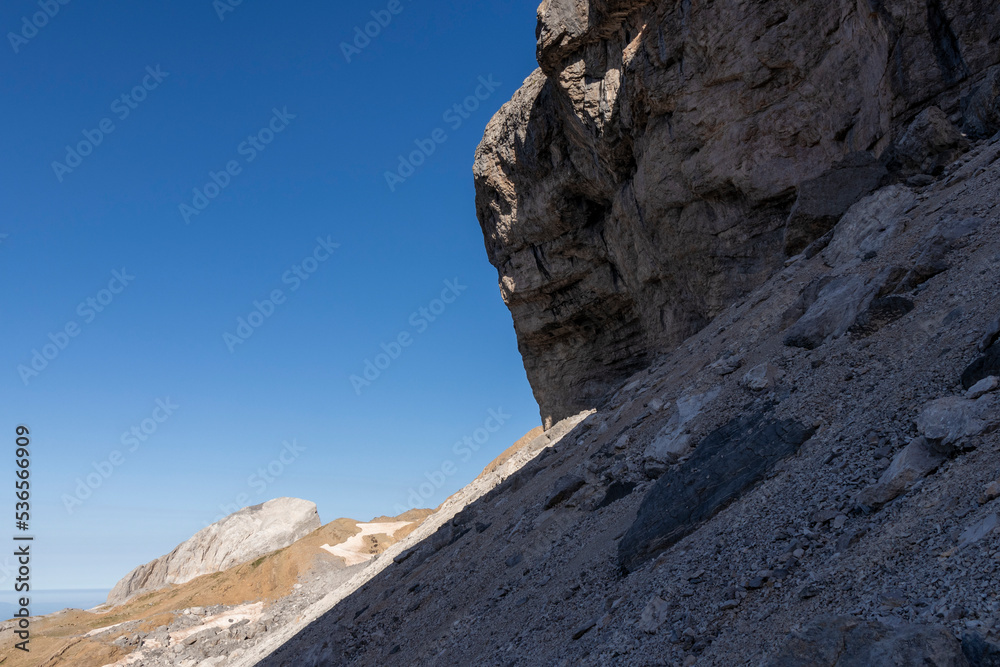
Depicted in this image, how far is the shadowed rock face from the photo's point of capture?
6953mm

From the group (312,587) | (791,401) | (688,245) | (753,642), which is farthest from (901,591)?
(312,587)

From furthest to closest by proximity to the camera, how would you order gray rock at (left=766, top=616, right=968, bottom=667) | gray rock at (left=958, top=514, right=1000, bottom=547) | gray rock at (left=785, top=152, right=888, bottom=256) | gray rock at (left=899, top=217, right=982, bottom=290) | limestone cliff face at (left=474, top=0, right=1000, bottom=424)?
gray rock at (left=785, top=152, right=888, bottom=256) → limestone cliff face at (left=474, top=0, right=1000, bottom=424) → gray rock at (left=899, top=217, right=982, bottom=290) → gray rock at (left=958, top=514, right=1000, bottom=547) → gray rock at (left=766, top=616, right=968, bottom=667)

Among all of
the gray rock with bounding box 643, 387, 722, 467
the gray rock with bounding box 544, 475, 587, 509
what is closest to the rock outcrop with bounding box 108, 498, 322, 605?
the gray rock with bounding box 544, 475, 587, 509

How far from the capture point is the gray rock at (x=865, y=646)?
11.1 feet

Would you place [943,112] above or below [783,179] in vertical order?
below

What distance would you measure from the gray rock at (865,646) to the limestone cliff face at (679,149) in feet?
41.3

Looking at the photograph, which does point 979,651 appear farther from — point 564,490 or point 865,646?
point 564,490

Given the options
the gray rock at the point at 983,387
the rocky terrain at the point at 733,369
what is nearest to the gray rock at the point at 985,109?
the rocky terrain at the point at 733,369

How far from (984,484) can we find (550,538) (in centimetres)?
610

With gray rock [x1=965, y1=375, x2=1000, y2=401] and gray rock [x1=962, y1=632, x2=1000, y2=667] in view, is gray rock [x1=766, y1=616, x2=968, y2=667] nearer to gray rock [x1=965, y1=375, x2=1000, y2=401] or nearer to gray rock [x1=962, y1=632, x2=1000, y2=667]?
gray rock [x1=962, y1=632, x2=1000, y2=667]

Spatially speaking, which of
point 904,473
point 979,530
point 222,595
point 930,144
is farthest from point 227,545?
point 979,530

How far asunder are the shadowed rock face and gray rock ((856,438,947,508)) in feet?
5.19

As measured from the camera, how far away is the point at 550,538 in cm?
939

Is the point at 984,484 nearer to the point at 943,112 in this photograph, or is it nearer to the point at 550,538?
the point at 550,538
